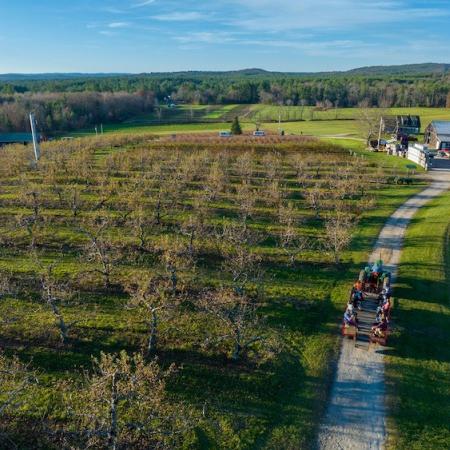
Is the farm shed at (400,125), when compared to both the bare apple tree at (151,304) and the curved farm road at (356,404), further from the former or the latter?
the bare apple tree at (151,304)

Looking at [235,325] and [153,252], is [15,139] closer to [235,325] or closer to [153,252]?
[153,252]

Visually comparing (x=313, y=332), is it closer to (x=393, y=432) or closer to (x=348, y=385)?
(x=348, y=385)

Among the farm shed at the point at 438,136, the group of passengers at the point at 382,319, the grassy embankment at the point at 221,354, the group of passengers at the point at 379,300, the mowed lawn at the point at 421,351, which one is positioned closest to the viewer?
the mowed lawn at the point at 421,351

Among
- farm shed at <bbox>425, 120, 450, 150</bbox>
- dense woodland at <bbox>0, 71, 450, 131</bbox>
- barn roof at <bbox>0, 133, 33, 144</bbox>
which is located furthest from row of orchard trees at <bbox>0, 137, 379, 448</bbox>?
dense woodland at <bbox>0, 71, 450, 131</bbox>

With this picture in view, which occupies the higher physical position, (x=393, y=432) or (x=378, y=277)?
(x=378, y=277)

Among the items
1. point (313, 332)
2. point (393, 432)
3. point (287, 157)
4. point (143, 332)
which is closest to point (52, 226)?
point (143, 332)

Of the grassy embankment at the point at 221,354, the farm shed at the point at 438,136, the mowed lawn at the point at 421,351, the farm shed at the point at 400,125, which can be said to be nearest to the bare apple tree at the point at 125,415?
the grassy embankment at the point at 221,354
